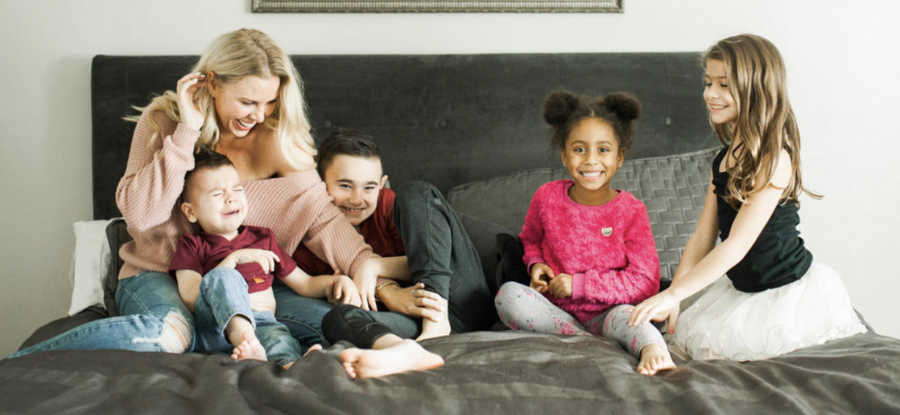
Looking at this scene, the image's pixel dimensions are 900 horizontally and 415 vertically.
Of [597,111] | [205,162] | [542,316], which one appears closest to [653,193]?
[597,111]

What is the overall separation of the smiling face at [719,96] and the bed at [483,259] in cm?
46

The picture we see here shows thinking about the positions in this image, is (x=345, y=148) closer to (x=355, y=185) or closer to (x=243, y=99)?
(x=355, y=185)

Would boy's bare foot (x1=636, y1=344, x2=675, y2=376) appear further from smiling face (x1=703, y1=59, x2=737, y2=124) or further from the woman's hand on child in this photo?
smiling face (x1=703, y1=59, x2=737, y2=124)

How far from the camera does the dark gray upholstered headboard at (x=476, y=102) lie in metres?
2.29

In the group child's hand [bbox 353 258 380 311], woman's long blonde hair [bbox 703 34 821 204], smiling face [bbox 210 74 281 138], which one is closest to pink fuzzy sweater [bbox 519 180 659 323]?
woman's long blonde hair [bbox 703 34 821 204]

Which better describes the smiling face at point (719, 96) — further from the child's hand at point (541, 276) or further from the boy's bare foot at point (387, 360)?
the boy's bare foot at point (387, 360)

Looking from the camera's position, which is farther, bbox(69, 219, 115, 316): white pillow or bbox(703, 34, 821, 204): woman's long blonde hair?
bbox(69, 219, 115, 316): white pillow

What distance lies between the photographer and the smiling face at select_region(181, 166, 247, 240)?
1.69 meters

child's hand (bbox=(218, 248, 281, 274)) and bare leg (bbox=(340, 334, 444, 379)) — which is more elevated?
child's hand (bbox=(218, 248, 281, 274))

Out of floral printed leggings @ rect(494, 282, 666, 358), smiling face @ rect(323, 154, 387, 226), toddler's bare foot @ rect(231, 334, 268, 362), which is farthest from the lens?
smiling face @ rect(323, 154, 387, 226)

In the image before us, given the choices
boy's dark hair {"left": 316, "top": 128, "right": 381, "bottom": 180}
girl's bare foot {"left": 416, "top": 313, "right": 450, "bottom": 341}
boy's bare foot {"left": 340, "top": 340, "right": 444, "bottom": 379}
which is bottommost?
girl's bare foot {"left": 416, "top": 313, "right": 450, "bottom": 341}

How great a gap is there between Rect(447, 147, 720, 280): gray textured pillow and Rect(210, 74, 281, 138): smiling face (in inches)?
26.2

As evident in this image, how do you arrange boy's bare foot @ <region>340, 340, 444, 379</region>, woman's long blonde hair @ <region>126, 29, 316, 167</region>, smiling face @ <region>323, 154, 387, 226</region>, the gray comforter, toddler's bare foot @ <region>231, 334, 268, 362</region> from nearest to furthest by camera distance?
the gray comforter < boy's bare foot @ <region>340, 340, 444, 379</region> < toddler's bare foot @ <region>231, 334, 268, 362</region> < woman's long blonde hair @ <region>126, 29, 316, 167</region> < smiling face @ <region>323, 154, 387, 226</region>

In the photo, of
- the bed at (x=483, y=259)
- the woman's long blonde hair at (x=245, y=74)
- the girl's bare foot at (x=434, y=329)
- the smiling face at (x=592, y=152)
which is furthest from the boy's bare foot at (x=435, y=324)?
the woman's long blonde hair at (x=245, y=74)
